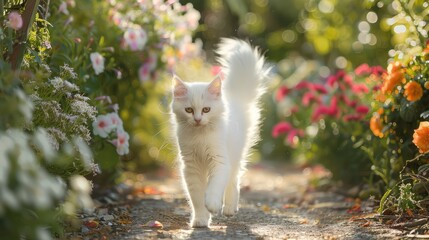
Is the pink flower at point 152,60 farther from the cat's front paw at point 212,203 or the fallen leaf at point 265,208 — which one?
the cat's front paw at point 212,203

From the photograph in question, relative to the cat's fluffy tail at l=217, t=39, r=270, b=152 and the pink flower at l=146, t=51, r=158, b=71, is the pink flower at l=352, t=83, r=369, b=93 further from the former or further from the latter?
the pink flower at l=146, t=51, r=158, b=71

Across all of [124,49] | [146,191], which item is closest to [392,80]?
[124,49]

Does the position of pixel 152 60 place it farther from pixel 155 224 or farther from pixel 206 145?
pixel 155 224

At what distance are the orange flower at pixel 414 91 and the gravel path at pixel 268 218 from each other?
31.9 inches

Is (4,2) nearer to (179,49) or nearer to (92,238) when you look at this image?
(92,238)

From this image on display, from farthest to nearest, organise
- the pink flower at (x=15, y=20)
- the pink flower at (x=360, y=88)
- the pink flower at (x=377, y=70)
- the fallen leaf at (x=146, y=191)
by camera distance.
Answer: the pink flower at (x=360, y=88) < the fallen leaf at (x=146, y=191) < the pink flower at (x=377, y=70) < the pink flower at (x=15, y=20)

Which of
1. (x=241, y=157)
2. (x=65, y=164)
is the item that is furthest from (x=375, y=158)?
(x=65, y=164)

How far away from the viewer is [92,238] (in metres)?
3.56

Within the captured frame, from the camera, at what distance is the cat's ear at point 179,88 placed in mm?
4113

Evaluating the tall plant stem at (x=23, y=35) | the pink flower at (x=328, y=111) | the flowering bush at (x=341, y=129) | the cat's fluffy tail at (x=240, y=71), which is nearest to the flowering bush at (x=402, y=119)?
the flowering bush at (x=341, y=129)

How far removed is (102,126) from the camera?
14.8 ft

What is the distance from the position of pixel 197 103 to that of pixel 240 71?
97cm

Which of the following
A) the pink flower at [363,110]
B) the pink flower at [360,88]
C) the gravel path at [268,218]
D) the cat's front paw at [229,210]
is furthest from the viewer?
the pink flower at [360,88]

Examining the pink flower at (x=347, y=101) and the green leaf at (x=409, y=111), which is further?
the pink flower at (x=347, y=101)
